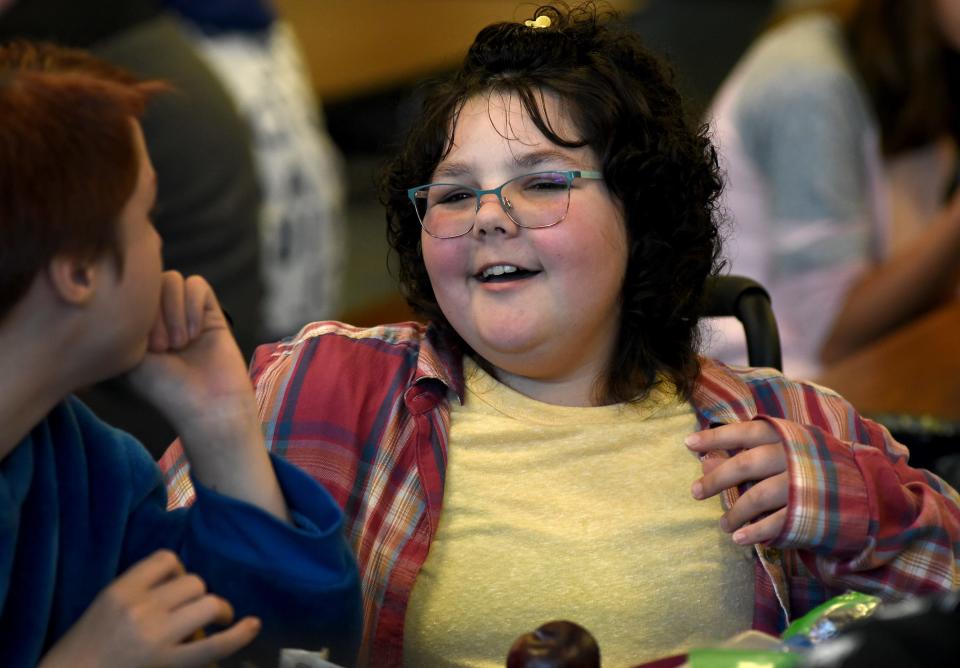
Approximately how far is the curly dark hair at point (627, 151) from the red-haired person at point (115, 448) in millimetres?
369

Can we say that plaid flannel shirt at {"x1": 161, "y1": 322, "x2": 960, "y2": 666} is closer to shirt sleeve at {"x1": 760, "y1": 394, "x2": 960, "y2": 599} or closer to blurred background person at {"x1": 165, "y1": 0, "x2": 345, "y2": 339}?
shirt sleeve at {"x1": 760, "y1": 394, "x2": 960, "y2": 599}

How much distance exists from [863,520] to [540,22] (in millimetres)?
590

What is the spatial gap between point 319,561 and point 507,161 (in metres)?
0.42

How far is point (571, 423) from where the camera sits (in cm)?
129

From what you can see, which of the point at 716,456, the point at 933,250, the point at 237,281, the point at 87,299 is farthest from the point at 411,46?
the point at 87,299

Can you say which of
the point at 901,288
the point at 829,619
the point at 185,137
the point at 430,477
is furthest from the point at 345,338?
the point at 901,288

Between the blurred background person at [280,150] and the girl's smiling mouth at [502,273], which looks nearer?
the girl's smiling mouth at [502,273]

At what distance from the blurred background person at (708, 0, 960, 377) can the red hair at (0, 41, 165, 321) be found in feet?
5.00

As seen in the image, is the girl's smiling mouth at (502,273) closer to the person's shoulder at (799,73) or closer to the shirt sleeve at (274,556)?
the shirt sleeve at (274,556)

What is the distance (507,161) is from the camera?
125cm

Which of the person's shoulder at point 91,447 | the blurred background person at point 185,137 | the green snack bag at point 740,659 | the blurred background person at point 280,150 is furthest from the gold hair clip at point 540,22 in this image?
the blurred background person at point 280,150

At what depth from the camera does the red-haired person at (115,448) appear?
88 cm

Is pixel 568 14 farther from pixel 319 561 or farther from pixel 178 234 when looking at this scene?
pixel 178 234

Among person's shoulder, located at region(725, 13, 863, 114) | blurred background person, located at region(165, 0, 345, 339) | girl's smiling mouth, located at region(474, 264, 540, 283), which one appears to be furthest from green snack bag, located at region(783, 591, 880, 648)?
blurred background person, located at region(165, 0, 345, 339)
